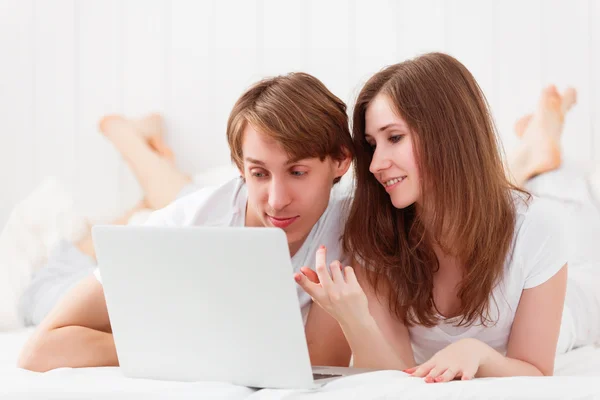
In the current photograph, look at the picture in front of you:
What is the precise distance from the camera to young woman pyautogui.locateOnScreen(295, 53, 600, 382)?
1.41 meters

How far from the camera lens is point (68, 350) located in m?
1.58

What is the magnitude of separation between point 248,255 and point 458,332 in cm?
62

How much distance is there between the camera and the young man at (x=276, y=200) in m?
1.46

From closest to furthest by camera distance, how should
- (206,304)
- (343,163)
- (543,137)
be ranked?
(206,304)
(343,163)
(543,137)

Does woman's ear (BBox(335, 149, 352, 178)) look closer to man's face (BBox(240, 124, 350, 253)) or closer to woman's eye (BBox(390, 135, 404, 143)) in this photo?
man's face (BBox(240, 124, 350, 253))

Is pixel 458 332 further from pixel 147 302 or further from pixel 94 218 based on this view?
pixel 94 218

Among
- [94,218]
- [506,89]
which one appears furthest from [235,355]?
[94,218]

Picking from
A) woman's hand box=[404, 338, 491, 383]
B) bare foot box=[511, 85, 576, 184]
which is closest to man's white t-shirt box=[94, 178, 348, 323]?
woman's hand box=[404, 338, 491, 383]

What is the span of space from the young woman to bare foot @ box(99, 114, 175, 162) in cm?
132

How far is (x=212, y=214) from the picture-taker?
5.53ft

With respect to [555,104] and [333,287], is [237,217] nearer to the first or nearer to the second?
[333,287]

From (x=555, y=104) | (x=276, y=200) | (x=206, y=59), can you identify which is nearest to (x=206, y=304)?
(x=276, y=200)

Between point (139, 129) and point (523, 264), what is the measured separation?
1.66 m

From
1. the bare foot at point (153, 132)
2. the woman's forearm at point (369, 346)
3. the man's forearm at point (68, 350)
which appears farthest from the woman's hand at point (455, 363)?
the bare foot at point (153, 132)
